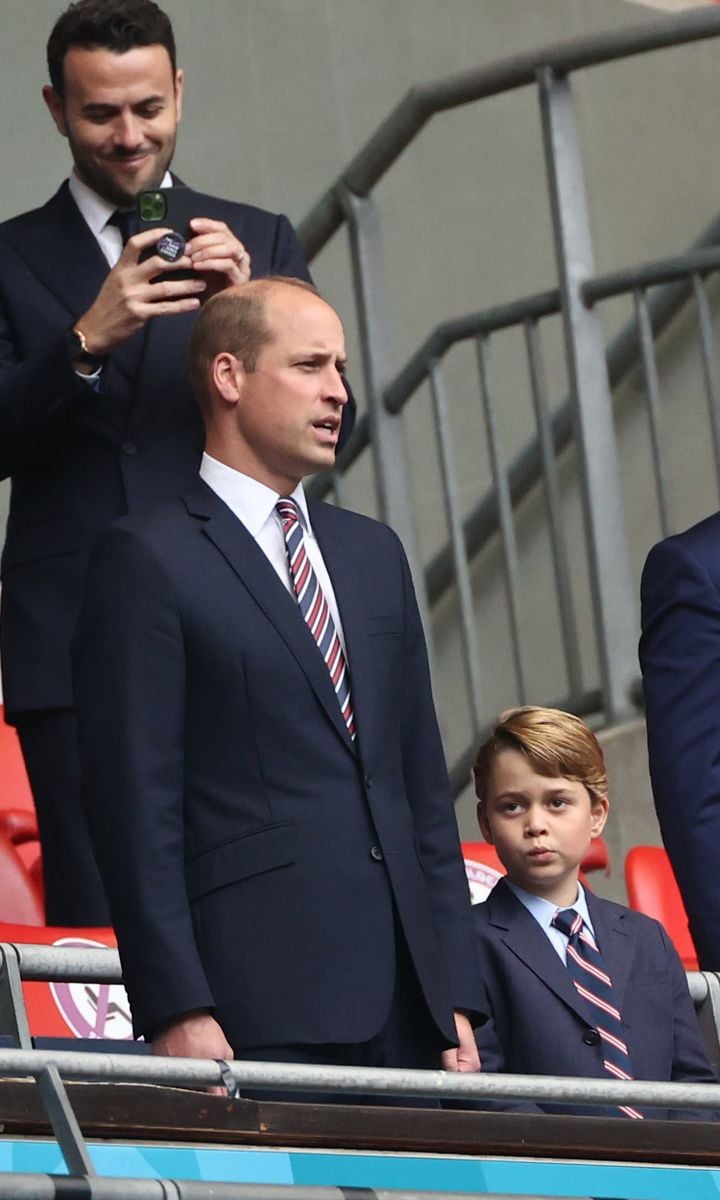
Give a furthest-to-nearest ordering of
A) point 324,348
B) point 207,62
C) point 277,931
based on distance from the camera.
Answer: point 207,62, point 324,348, point 277,931

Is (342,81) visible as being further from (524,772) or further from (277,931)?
(277,931)

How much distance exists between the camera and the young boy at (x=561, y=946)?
10.8 ft

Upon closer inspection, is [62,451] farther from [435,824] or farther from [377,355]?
[377,355]

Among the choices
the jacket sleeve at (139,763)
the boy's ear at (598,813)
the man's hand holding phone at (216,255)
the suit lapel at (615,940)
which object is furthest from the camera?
the boy's ear at (598,813)

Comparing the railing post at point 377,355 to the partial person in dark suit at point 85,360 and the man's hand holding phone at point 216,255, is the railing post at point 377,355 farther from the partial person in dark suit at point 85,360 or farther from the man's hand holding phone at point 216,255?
the man's hand holding phone at point 216,255

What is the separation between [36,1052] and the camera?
2.15 meters

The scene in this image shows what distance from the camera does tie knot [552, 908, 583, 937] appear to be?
11.3 ft

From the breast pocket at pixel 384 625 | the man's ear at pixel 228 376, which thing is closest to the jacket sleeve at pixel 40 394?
the man's ear at pixel 228 376

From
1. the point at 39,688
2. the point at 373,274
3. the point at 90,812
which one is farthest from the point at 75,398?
the point at 373,274

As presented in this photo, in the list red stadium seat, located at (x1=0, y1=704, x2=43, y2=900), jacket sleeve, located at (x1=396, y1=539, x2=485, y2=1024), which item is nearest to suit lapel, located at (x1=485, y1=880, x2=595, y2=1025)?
jacket sleeve, located at (x1=396, y1=539, x2=485, y2=1024)

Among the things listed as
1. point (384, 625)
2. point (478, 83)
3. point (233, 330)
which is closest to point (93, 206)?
point (233, 330)

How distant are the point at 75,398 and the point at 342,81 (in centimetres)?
379

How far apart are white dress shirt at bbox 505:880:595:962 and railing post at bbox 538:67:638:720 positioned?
7.00 feet

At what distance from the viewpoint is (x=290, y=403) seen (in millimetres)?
3133
